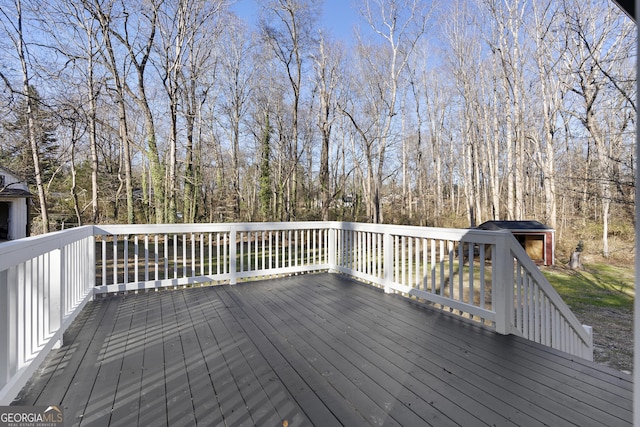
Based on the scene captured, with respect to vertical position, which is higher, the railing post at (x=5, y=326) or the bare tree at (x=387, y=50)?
the bare tree at (x=387, y=50)

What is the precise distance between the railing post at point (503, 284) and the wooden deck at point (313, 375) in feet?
0.47

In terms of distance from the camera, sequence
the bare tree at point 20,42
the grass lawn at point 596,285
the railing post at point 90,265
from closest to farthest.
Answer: the railing post at point 90,265, the grass lawn at point 596,285, the bare tree at point 20,42

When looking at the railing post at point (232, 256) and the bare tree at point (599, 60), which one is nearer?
the railing post at point (232, 256)

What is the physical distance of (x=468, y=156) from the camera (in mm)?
17000

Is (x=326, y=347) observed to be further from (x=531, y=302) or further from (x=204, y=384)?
(x=531, y=302)

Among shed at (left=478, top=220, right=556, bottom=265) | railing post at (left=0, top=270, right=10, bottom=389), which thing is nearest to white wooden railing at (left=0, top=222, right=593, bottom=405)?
railing post at (left=0, top=270, right=10, bottom=389)

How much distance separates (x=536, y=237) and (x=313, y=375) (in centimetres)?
964

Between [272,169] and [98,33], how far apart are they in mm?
8803

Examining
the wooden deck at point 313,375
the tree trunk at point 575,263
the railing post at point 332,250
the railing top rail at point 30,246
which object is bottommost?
the tree trunk at point 575,263

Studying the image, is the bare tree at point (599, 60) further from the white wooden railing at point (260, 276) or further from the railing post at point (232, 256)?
the railing post at point (232, 256)

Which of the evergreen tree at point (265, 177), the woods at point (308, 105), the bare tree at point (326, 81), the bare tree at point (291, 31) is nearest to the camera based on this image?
the woods at point (308, 105)

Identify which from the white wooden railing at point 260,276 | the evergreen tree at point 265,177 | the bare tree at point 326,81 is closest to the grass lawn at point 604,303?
the white wooden railing at point 260,276

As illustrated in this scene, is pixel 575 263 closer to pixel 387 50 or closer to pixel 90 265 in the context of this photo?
pixel 387 50

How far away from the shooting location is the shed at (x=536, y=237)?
8.91 meters
